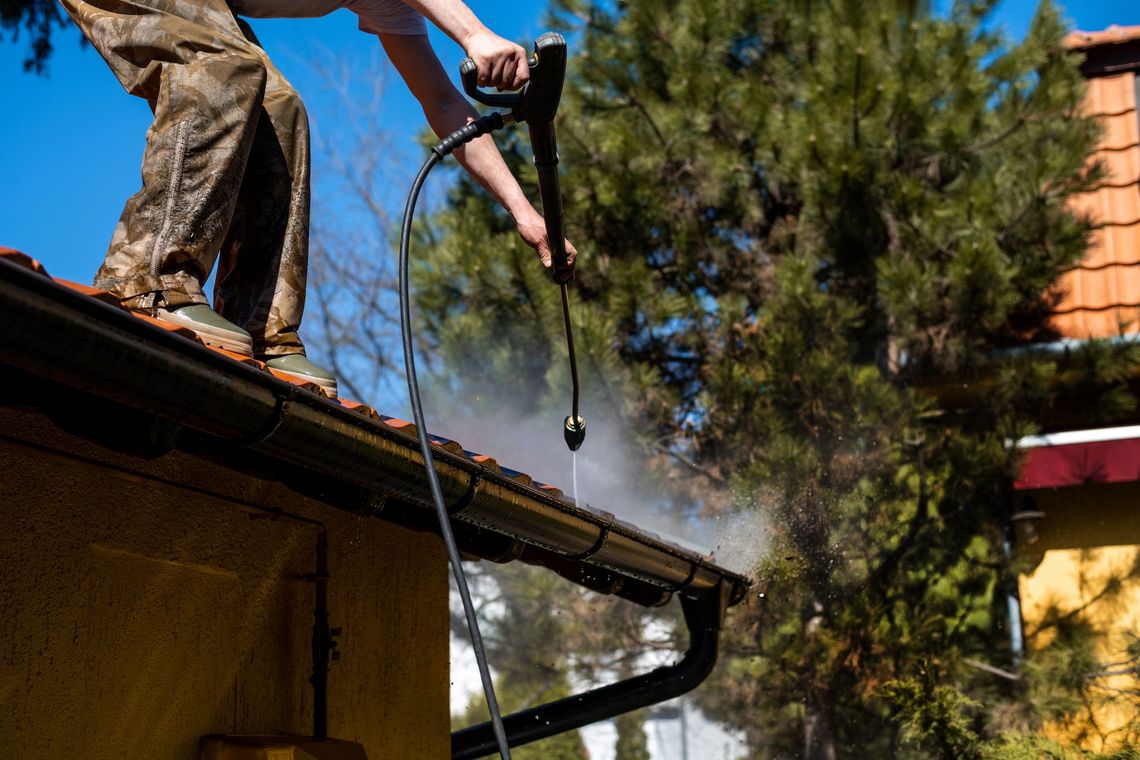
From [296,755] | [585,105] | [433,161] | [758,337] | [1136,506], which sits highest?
[585,105]

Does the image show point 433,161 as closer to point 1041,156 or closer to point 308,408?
point 308,408

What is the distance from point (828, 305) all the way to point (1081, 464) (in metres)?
2.05

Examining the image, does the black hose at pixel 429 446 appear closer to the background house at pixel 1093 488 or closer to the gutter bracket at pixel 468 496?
the gutter bracket at pixel 468 496

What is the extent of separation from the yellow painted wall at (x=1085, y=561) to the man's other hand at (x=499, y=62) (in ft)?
23.2

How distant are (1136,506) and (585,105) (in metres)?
4.74

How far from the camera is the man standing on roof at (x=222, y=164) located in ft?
9.65

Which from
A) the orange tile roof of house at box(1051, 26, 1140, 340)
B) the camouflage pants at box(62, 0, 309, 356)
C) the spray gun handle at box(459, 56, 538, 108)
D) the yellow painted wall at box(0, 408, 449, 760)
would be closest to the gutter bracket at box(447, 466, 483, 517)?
the yellow painted wall at box(0, 408, 449, 760)

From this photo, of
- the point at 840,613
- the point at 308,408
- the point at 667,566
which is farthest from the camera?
the point at 840,613

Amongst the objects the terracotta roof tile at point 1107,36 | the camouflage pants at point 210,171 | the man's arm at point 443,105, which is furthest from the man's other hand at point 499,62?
the terracotta roof tile at point 1107,36

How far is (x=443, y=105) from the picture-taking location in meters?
3.93

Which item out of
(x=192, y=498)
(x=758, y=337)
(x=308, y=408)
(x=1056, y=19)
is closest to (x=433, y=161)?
(x=308, y=408)

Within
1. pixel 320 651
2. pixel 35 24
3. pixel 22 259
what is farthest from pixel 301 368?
pixel 35 24

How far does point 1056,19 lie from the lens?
9.09m

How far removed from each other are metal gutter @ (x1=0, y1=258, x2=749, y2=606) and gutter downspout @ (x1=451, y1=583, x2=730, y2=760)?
1244 millimetres
